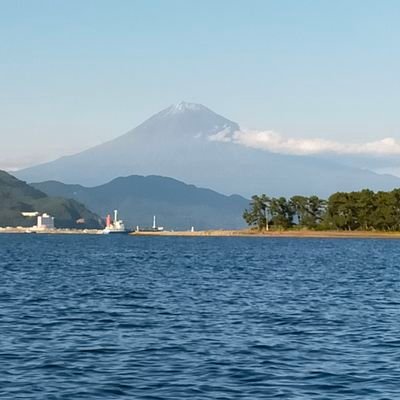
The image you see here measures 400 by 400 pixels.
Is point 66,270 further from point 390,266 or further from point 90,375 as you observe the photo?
point 90,375

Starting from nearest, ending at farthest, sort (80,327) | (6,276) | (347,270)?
(80,327) < (6,276) < (347,270)

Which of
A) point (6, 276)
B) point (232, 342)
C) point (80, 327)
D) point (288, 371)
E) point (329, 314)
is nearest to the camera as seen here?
point (288, 371)

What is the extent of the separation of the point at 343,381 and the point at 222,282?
163 ft

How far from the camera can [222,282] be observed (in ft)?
273

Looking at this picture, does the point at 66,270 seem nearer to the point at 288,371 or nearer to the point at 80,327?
the point at 80,327

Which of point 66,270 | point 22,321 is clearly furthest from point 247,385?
point 66,270

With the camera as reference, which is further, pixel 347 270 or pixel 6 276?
pixel 347 270

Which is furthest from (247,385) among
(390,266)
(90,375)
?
(390,266)

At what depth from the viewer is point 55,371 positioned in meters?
34.6

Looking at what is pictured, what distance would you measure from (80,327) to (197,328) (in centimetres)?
581

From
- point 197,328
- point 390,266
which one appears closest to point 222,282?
point 197,328

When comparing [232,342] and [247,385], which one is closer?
[247,385]

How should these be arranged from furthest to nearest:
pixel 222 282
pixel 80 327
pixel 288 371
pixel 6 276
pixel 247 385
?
pixel 6 276 → pixel 222 282 → pixel 80 327 → pixel 288 371 → pixel 247 385

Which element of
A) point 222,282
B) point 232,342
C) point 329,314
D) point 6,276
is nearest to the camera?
point 232,342
